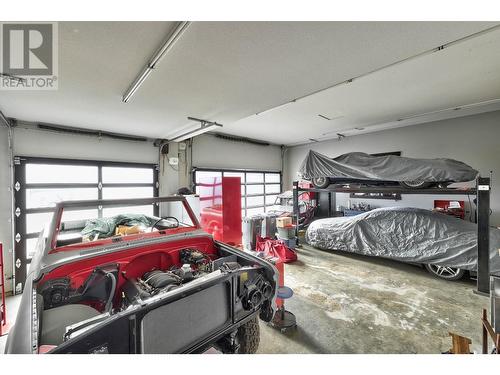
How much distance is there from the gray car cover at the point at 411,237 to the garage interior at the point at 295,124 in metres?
0.19

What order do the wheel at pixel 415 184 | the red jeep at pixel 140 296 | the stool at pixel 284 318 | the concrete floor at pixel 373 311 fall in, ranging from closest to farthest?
the red jeep at pixel 140 296, the concrete floor at pixel 373 311, the stool at pixel 284 318, the wheel at pixel 415 184

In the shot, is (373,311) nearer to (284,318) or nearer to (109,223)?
(284,318)

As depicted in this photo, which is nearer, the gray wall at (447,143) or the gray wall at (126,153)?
the gray wall at (126,153)

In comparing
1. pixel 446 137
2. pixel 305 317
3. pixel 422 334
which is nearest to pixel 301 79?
pixel 305 317

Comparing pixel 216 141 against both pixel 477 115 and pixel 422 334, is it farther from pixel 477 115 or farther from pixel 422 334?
pixel 477 115

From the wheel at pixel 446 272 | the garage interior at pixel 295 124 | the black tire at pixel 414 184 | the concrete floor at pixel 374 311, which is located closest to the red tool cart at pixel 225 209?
the garage interior at pixel 295 124

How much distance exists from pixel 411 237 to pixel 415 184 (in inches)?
39.1

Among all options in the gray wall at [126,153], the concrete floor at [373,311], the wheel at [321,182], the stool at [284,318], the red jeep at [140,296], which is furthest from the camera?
the wheel at [321,182]

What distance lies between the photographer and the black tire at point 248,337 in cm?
166

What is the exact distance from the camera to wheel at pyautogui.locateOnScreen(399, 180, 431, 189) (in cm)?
370

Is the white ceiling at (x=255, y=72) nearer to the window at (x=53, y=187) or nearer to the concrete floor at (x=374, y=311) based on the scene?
the window at (x=53, y=187)

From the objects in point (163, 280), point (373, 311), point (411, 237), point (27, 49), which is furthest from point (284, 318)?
point (27, 49)

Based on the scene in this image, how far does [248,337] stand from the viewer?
1672 mm

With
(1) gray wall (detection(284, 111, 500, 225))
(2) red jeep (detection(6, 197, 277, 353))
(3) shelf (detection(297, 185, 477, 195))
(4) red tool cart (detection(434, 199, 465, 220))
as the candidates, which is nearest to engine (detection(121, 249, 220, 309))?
(2) red jeep (detection(6, 197, 277, 353))
